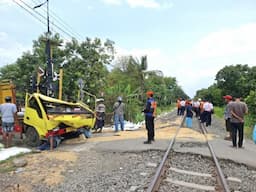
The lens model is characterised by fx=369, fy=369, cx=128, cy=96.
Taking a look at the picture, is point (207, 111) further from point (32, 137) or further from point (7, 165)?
point (7, 165)

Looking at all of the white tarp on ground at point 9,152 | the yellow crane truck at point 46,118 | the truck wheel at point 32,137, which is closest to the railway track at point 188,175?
the yellow crane truck at point 46,118

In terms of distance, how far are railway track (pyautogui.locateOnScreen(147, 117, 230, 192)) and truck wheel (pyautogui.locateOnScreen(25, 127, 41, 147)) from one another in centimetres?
456

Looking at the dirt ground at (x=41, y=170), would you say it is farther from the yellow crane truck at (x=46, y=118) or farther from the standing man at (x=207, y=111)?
the standing man at (x=207, y=111)

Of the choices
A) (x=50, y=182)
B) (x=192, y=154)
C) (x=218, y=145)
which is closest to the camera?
(x=50, y=182)

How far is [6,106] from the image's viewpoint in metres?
11.7

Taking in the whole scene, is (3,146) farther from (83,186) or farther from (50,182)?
(83,186)

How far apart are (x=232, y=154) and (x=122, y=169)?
3901 mm

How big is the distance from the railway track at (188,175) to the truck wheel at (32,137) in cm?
456

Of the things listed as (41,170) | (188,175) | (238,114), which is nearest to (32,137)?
(41,170)

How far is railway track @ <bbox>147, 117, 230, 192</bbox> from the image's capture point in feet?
22.7

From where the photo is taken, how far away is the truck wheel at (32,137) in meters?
12.2

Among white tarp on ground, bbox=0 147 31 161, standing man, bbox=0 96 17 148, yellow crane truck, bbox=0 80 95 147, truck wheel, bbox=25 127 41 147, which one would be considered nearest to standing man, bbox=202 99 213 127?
yellow crane truck, bbox=0 80 95 147

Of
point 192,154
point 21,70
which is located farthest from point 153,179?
point 21,70

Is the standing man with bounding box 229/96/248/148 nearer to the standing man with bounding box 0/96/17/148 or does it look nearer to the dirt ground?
the dirt ground
